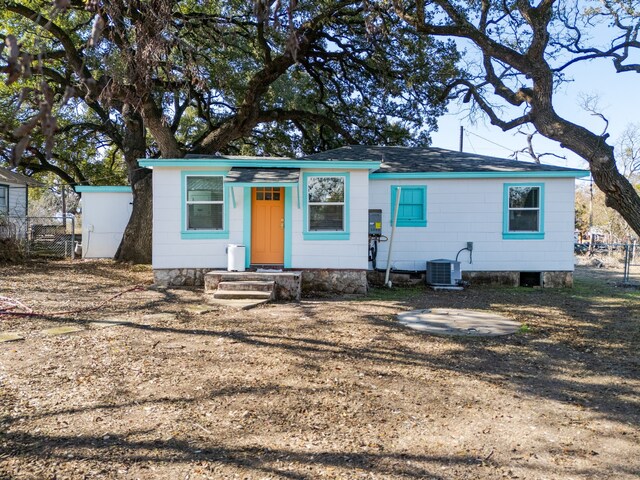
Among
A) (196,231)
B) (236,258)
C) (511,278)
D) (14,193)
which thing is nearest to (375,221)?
(236,258)

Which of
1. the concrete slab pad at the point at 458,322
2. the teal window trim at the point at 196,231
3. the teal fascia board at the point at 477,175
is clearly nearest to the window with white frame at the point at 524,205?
the teal fascia board at the point at 477,175

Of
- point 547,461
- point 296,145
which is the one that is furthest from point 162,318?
point 296,145

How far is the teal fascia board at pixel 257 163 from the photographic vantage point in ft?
31.8

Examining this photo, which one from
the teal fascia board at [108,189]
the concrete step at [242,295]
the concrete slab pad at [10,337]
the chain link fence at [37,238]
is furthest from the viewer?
the teal fascia board at [108,189]

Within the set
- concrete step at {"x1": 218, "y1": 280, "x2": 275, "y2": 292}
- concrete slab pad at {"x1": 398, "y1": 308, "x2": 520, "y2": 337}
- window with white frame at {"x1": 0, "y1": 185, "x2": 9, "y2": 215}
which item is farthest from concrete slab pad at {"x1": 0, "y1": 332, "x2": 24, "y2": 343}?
window with white frame at {"x1": 0, "y1": 185, "x2": 9, "y2": 215}

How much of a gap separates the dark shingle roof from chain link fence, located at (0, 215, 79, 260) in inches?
363

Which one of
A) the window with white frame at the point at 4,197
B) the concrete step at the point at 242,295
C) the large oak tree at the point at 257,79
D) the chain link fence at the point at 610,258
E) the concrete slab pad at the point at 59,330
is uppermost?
the large oak tree at the point at 257,79

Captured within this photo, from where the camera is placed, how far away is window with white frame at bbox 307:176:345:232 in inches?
395

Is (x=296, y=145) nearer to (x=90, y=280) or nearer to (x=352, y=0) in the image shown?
(x=352, y=0)

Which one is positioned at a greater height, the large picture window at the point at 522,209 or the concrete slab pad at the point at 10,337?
the large picture window at the point at 522,209

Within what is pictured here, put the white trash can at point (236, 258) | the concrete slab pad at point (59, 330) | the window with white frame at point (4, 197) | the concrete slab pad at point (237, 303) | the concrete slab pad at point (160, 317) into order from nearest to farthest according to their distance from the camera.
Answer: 1. the concrete slab pad at point (59, 330)
2. the concrete slab pad at point (160, 317)
3. the concrete slab pad at point (237, 303)
4. the white trash can at point (236, 258)
5. the window with white frame at point (4, 197)

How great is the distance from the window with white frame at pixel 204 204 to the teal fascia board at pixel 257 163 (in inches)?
15.1

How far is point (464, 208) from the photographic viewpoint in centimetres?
1133

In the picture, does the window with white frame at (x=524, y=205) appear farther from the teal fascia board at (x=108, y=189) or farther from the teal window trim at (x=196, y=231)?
the teal fascia board at (x=108, y=189)
